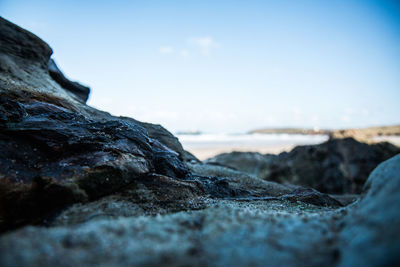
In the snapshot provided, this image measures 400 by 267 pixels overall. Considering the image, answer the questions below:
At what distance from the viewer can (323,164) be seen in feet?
57.8

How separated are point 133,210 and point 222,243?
2.48 metres

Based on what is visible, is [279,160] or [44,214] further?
[279,160]

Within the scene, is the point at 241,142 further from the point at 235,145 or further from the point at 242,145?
the point at 235,145

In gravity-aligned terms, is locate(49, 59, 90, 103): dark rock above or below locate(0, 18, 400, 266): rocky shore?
above

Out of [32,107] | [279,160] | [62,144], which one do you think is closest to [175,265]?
[62,144]

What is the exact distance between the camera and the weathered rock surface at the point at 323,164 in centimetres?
1611

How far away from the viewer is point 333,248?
261 cm

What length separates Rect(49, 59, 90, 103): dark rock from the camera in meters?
12.4

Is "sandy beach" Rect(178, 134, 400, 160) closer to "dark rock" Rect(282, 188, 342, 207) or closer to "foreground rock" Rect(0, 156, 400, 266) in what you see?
"dark rock" Rect(282, 188, 342, 207)

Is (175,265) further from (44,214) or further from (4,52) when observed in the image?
(4,52)

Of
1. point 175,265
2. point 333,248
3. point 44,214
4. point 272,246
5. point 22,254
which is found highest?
point 333,248

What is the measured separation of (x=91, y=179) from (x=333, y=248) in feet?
14.5

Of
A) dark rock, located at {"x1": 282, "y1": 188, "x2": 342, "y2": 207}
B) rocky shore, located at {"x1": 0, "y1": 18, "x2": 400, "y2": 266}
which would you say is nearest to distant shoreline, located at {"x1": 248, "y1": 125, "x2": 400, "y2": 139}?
dark rock, located at {"x1": 282, "y1": 188, "x2": 342, "y2": 207}

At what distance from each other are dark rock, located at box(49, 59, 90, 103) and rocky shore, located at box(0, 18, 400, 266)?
248 centimetres
